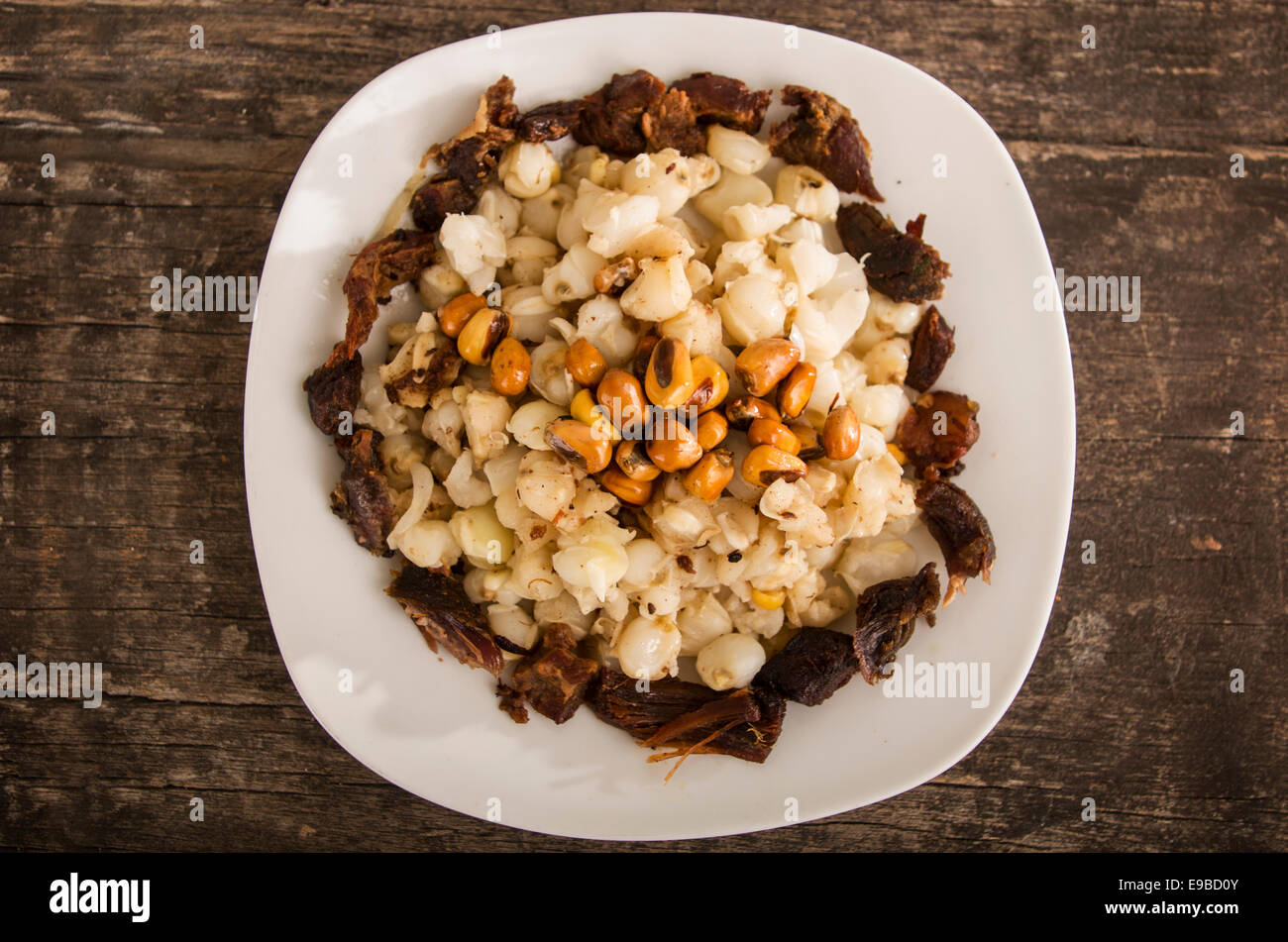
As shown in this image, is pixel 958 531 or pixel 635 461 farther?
pixel 958 531

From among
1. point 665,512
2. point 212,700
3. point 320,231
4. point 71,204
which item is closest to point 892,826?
point 665,512

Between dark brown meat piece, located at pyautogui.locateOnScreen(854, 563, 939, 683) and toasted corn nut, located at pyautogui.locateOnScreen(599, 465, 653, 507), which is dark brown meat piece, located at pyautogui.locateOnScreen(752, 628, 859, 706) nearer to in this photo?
dark brown meat piece, located at pyautogui.locateOnScreen(854, 563, 939, 683)

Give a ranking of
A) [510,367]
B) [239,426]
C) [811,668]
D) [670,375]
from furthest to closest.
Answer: [239,426]
[811,668]
[510,367]
[670,375]

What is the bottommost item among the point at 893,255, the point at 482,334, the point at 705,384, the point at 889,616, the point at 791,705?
the point at 791,705

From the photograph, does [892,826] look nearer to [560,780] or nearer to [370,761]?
[560,780]

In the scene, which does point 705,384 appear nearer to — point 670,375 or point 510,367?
point 670,375

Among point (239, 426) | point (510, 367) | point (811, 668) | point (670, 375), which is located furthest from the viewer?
point (239, 426)

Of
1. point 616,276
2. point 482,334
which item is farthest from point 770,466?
point 482,334
